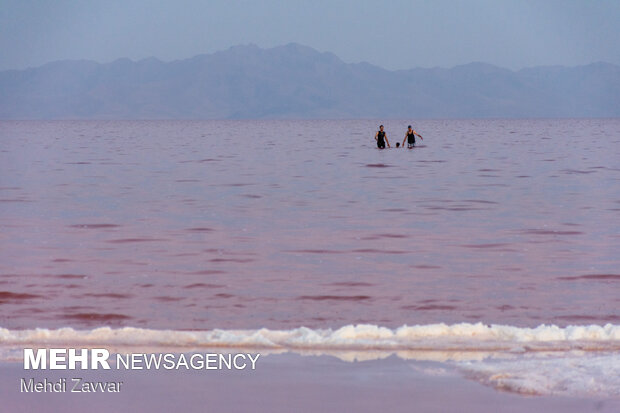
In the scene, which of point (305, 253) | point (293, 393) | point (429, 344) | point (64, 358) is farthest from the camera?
point (305, 253)

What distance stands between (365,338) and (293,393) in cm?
190

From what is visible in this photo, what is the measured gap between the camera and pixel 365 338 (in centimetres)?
868

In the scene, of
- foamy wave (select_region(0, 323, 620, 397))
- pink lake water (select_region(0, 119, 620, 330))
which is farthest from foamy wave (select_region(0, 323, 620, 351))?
pink lake water (select_region(0, 119, 620, 330))

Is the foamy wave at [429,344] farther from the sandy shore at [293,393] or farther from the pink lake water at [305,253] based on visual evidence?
the pink lake water at [305,253]

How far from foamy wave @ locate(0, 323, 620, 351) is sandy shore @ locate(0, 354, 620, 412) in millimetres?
653

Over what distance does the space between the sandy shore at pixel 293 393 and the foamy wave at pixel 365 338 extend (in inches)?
25.7

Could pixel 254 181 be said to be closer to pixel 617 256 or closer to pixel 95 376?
pixel 617 256

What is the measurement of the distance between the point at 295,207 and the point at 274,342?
14304 millimetres

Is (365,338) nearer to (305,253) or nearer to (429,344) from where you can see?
(429,344)

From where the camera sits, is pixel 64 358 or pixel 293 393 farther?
pixel 64 358

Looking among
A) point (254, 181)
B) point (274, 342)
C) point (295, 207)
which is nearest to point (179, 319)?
point (274, 342)

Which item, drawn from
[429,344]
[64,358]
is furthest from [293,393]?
[64,358]

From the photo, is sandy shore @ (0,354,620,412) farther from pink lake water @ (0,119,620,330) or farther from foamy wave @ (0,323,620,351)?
pink lake water @ (0,119,620,330)

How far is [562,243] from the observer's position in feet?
54.8
